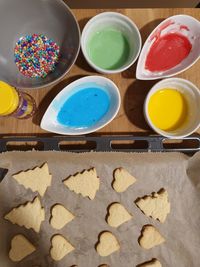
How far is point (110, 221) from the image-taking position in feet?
2.62

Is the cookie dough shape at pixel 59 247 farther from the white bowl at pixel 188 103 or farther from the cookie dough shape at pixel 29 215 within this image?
the white bowl at pixel 188 103

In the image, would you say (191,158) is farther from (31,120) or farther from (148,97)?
(31,120)

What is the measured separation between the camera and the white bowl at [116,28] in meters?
0.81

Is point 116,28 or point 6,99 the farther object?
point 116,28

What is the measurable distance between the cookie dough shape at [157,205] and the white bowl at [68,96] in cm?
21

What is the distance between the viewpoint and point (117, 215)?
793mm

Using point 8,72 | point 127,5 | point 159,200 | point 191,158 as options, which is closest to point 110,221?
point 159,200

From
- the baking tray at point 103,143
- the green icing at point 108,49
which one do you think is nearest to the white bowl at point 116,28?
the green icing at point 108,49

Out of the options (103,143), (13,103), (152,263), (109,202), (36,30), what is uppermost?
(36,30)

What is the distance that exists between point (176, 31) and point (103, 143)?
336mm

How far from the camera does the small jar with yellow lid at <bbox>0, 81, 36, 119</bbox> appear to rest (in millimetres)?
721

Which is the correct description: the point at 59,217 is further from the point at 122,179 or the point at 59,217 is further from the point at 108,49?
the point at 108,49

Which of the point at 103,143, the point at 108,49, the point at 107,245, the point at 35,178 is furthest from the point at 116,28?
the point at 107,245

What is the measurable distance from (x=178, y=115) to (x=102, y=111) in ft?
0.61
